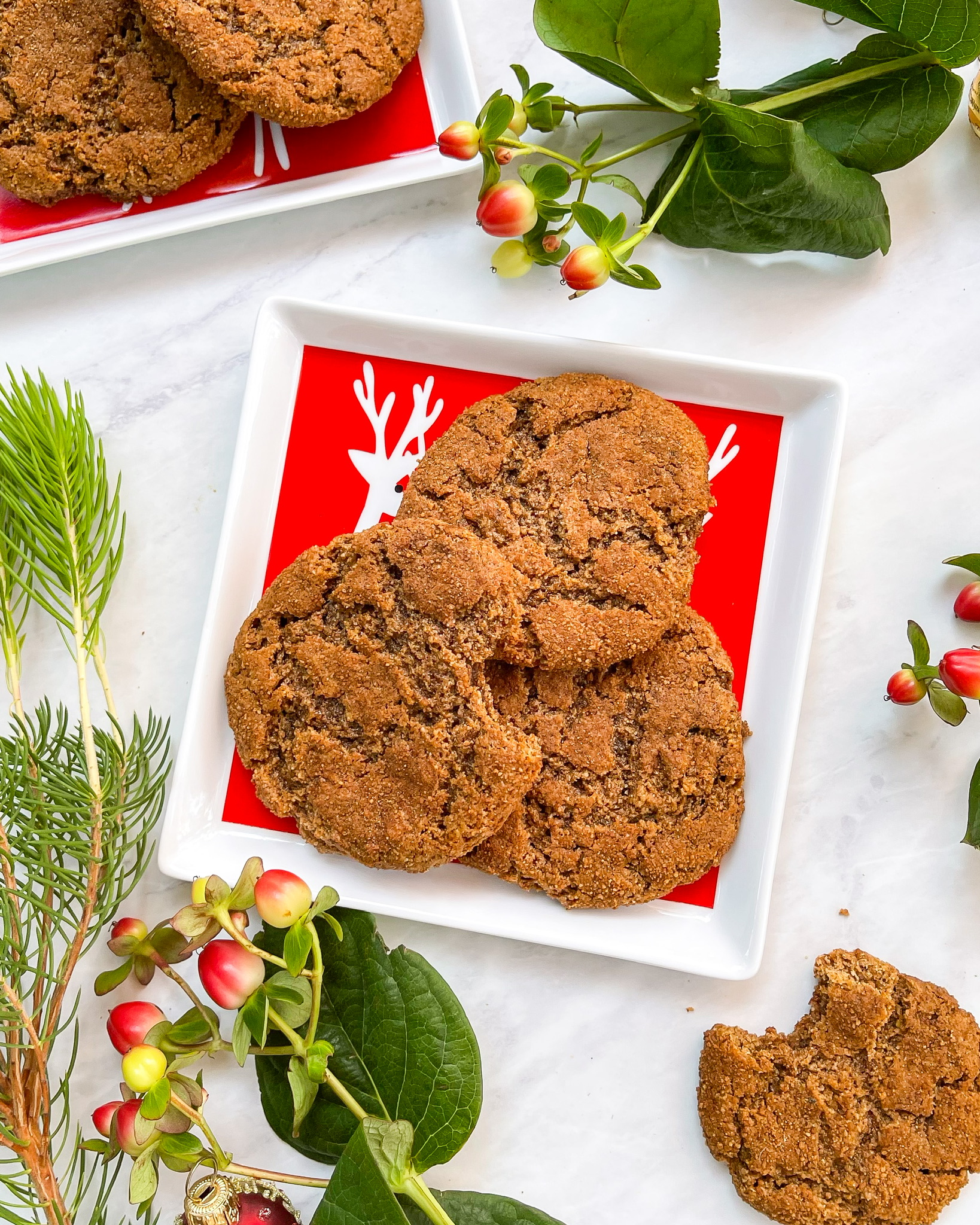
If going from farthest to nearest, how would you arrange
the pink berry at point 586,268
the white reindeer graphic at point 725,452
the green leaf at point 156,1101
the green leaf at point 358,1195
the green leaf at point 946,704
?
the white reindeer graphic at point 725,452
the green leaf at point 946,704
the pink berry at point 586,268
the green leaf at point 358,1195
the green leaf at point 156,1101

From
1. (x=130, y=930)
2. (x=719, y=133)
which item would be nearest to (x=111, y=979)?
(x=130, y=930)

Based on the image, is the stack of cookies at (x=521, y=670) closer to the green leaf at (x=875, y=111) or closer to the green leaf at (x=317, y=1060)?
the green leaf at (x=317, y=1060)

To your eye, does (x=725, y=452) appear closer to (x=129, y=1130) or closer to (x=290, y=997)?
(x=290, y=997)

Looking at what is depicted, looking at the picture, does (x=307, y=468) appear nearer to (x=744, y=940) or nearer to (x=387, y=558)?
(x=387, y=558)

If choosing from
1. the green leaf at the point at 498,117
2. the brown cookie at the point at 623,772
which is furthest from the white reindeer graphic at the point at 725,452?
the green leaf at the point at 498,117

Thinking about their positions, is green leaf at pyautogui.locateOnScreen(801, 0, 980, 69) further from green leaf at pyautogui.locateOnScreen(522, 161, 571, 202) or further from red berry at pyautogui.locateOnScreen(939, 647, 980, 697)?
red berry at pyautogui.locateOnScreen(939, 647, 980, 697)

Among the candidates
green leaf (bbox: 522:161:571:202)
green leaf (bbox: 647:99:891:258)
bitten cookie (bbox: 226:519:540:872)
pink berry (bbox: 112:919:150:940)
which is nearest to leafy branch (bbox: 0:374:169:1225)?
pink berry (bbox: 112:919:150:940)
